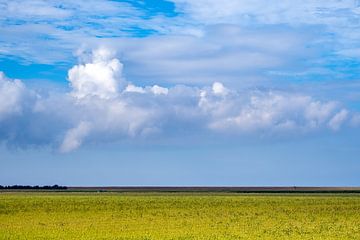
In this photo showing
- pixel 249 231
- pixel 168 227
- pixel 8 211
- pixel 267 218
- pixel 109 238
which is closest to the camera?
pixel 109 238

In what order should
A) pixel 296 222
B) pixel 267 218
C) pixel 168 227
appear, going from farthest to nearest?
pixel 267 218
pixel 296 222
pixel 168 227

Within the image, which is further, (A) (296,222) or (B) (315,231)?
(A) (296,222)

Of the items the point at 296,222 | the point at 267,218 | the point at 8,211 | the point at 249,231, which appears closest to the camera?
the point at 249,231

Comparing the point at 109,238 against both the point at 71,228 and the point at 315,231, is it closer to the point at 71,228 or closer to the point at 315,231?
the point at 71,228

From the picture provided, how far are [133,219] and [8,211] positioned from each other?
1604 cm

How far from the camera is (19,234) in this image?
40.8m

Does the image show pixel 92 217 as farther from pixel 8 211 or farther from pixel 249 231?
pixel 249 231

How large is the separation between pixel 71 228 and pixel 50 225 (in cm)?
311

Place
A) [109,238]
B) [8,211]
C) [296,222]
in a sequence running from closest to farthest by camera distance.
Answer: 1. [109,238]
2. [296,222]
3. [8,211]

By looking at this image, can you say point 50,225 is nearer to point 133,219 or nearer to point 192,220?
point 133,219

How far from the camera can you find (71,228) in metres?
45.1

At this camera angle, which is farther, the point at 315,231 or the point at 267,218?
the point at 267,218

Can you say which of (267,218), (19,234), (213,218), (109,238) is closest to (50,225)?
(19,234)

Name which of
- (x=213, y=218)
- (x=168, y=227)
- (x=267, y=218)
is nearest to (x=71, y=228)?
(x=168, y=227)
